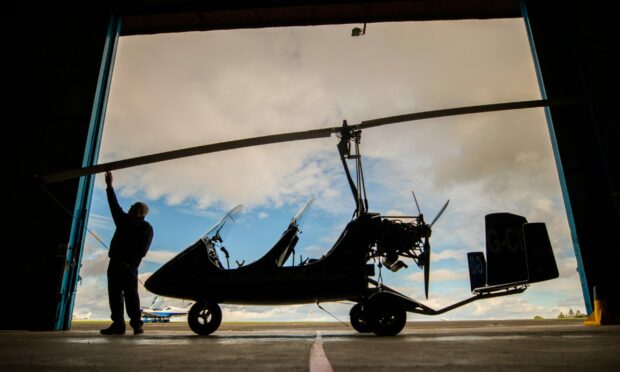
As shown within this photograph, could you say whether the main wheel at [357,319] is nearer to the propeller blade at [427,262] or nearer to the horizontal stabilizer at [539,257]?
the propeller blade at [427,262]

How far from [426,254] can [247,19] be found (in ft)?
27.7

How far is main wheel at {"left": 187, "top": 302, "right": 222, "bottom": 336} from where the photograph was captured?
498 cm

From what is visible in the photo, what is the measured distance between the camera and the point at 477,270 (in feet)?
21.0

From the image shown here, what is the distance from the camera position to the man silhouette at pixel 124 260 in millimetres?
5109

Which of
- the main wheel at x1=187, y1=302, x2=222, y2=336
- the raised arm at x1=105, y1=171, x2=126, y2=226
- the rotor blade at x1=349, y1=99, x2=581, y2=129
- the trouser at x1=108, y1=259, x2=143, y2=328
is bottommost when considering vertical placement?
the main wheel at x1=187, y1=302, x2=222, y2=336

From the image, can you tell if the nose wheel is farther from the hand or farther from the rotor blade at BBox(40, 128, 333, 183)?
the hand

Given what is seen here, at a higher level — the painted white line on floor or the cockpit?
the cockpit

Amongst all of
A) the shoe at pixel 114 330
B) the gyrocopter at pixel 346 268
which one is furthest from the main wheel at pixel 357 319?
the shoe at pixel 114 330

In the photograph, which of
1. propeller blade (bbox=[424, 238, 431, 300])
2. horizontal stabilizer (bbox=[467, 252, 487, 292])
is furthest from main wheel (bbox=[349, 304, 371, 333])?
horizontal stabilizer (bbox=[467, 252, 487, 292])

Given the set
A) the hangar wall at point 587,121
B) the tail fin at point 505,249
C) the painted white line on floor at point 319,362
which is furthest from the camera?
the hangar wall at point 587,121

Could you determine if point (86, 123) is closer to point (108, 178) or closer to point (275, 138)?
point (108, 178)

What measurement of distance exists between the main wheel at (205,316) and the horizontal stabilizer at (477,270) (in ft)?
13.8

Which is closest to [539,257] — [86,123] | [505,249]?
[505,249]

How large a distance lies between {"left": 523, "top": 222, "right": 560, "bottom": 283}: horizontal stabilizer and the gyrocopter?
1 cm
